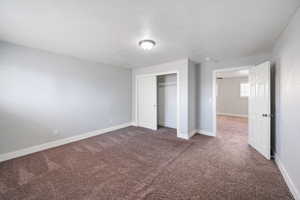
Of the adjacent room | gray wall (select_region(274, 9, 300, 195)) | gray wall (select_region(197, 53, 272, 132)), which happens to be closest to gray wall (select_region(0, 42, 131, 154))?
the adjacent room

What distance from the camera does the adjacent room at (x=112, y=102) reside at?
1647 mm

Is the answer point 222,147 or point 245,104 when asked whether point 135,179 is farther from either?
point 245,104

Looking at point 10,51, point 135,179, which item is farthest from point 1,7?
point 135,179

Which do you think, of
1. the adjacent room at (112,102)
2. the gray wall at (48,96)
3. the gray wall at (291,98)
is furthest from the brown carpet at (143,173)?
the gray wall at (48,96)

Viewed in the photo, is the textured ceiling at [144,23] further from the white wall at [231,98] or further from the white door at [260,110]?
the white wall at [231,98]

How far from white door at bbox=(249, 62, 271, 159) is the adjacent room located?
0.08 ft

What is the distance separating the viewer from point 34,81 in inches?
113

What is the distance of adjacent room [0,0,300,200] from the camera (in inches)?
64.9

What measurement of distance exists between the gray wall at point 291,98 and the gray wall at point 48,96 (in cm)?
433

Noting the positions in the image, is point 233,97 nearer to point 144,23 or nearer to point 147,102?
point 147,102

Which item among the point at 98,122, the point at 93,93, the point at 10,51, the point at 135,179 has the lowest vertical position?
the point at 135,179

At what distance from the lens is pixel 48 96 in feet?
10.1

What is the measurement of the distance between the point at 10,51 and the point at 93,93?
6.37 feet

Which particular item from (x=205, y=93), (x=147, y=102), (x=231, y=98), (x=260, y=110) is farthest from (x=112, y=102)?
(x=231, y=98)
